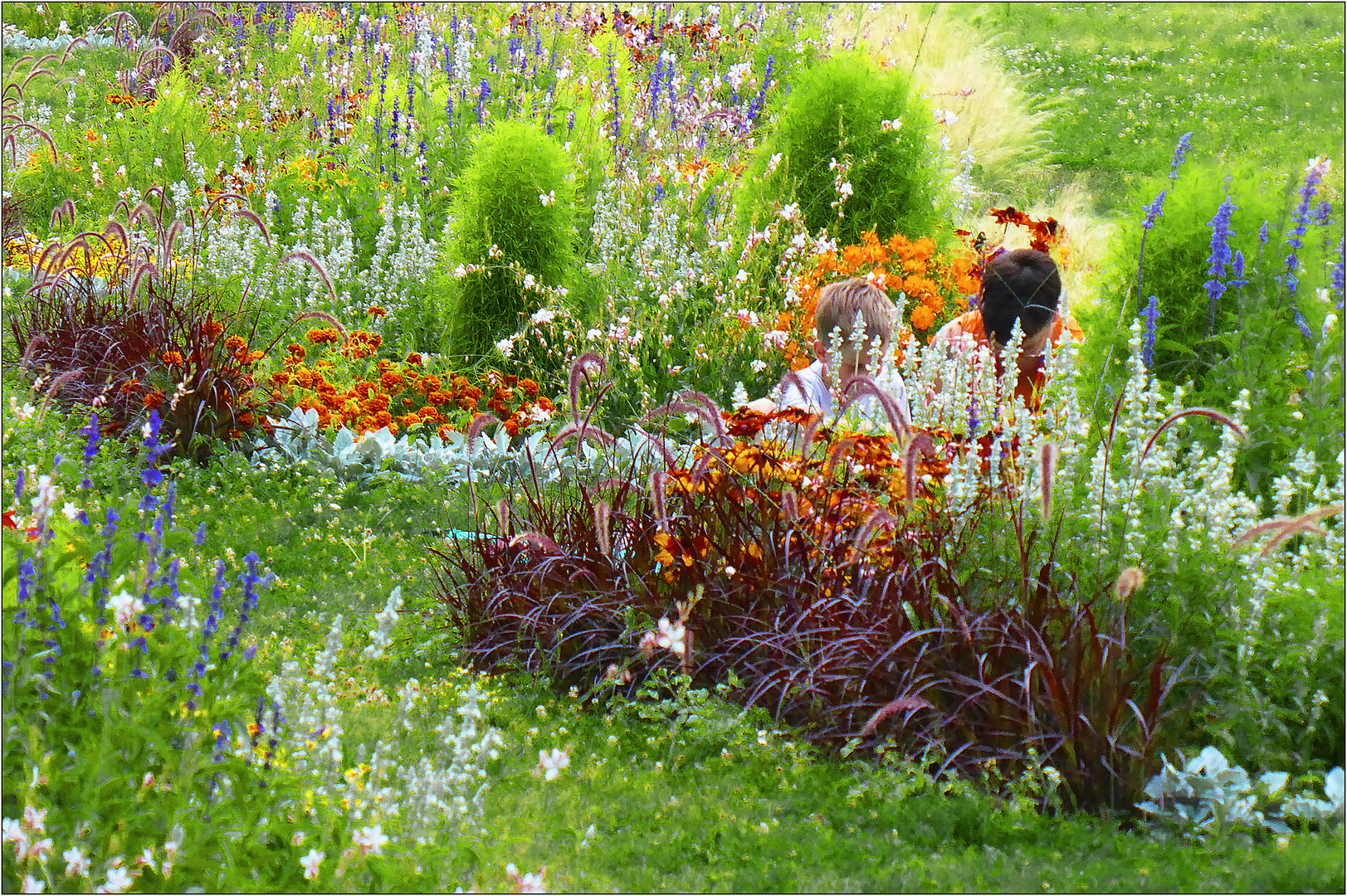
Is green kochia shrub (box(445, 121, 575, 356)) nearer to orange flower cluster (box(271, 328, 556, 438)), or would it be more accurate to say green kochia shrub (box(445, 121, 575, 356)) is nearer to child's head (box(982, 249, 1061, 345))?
orange flower cluster (box(271, 328, 556, 438))

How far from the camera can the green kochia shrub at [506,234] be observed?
19.9 feet

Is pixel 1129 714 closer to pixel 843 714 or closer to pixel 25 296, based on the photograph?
pixel 843 714

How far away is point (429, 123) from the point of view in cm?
835

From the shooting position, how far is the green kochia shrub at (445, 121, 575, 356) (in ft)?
19.9

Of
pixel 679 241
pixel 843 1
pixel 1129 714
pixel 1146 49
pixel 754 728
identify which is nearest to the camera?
pixel 1129 714

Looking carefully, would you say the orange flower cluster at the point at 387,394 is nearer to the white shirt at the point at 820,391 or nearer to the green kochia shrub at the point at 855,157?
the white shirt at the point at 820,391

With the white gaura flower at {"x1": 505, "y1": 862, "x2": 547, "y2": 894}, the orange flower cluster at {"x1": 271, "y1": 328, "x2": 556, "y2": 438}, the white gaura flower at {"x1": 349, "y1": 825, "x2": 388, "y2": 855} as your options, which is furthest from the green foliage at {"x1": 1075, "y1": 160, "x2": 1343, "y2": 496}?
the white gaura flower at {"x1": 349, "y1": 825, "x2": 388, "y2": 855}

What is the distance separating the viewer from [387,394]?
5328 mm

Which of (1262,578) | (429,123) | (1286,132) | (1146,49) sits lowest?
(1262,578)

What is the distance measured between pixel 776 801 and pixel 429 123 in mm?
6726

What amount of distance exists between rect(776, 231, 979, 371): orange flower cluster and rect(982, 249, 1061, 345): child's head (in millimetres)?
551

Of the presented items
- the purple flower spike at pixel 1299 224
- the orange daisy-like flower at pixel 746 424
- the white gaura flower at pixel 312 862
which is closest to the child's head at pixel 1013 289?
the purple flower spike at pixel 1299 224

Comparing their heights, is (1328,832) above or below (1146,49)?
below

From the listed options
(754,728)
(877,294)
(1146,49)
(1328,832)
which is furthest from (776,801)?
(1146,49)
